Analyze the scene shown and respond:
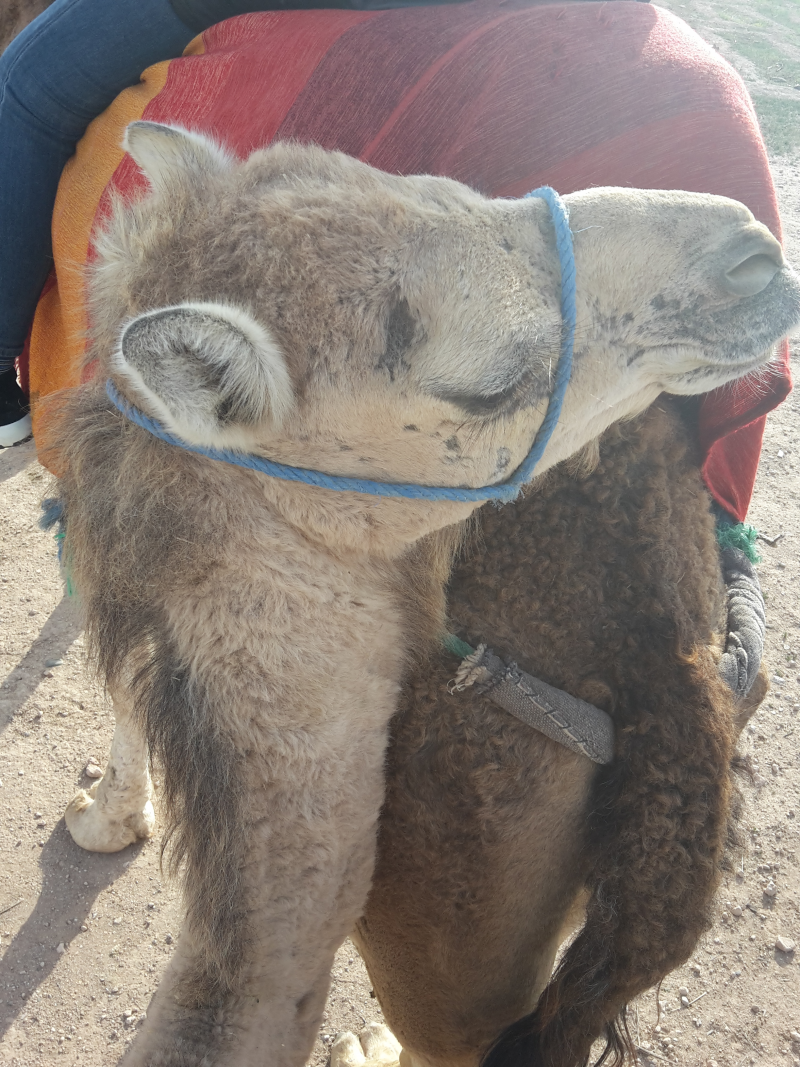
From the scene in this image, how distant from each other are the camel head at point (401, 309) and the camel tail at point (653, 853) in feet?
2.18

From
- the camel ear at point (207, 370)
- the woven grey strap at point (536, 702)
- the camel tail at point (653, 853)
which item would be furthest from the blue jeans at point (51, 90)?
the camel tail at point (653, 853)

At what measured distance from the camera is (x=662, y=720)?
167 cm

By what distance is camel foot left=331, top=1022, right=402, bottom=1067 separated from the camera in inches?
104

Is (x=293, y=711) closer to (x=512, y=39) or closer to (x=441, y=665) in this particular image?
(x=441, y=665)

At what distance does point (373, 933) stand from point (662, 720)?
3.08ft

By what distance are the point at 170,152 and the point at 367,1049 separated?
292 centimetres

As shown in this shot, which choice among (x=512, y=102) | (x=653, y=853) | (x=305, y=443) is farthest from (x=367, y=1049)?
(x=512, y=102)

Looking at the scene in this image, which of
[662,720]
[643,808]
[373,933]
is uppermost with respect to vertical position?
[662,720]

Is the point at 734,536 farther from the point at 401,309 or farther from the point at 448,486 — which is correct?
the point at 401,309

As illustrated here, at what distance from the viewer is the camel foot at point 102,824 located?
3.08m

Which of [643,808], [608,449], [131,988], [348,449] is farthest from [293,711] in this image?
[131,988]

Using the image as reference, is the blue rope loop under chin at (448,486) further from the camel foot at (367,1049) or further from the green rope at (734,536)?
the camel foot at (367,1049)

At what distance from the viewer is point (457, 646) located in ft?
5.67

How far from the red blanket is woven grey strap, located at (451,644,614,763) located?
79 cm
